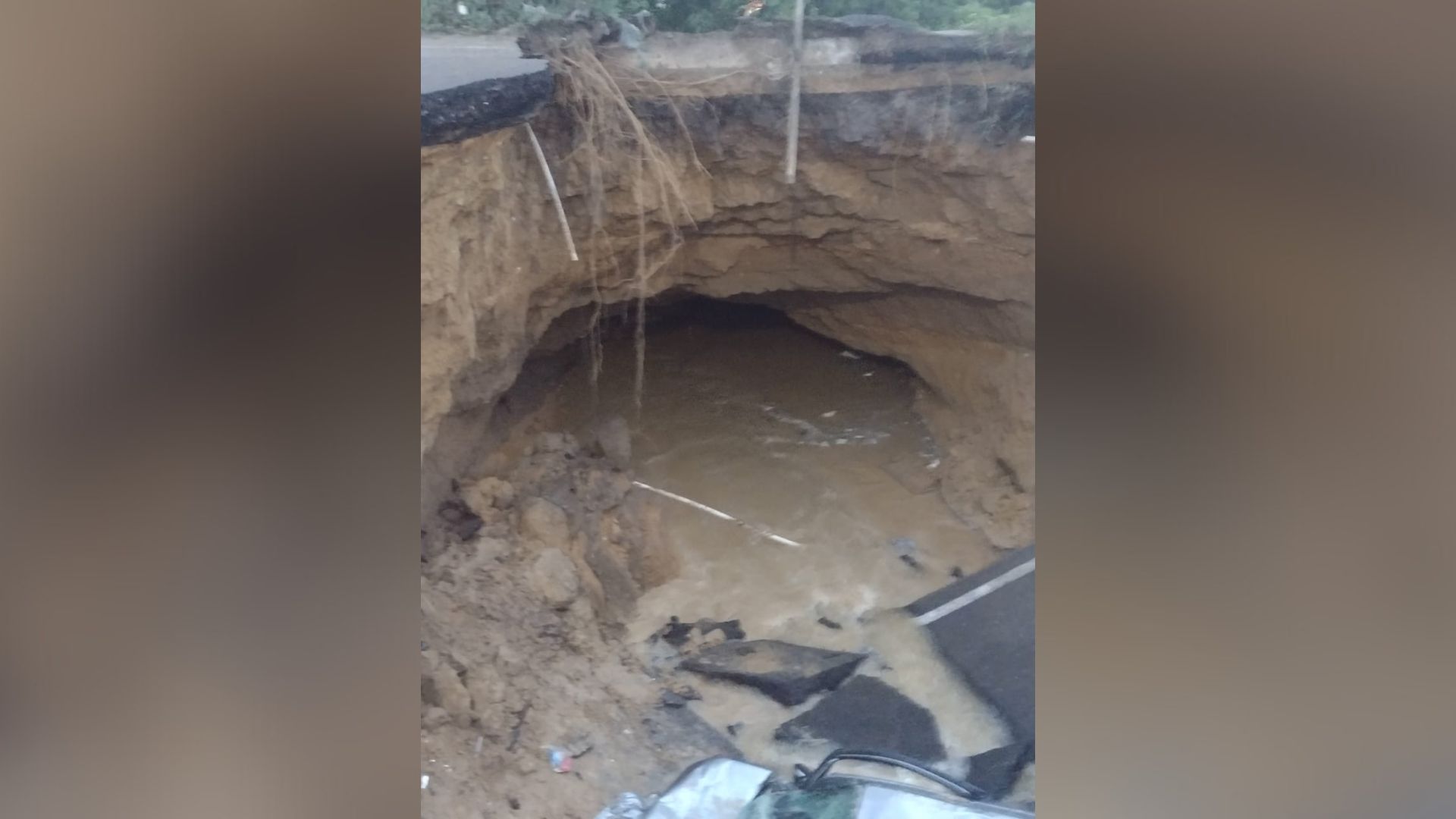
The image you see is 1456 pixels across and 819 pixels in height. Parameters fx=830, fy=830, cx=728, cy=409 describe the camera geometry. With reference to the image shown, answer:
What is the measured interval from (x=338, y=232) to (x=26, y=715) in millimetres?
387

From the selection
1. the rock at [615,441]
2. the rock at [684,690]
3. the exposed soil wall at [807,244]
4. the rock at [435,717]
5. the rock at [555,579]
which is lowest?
the rock at [684,690]

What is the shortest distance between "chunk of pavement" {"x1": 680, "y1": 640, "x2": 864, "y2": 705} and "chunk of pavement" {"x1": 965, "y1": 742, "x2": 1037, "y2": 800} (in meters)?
0.43

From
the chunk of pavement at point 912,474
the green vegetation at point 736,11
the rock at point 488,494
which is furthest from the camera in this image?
the chunk of pavement at point 912,474

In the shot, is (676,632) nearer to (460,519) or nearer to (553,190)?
(460,519)

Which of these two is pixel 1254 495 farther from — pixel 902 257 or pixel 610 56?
pixel 902 257

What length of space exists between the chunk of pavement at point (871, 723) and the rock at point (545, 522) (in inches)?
31.6

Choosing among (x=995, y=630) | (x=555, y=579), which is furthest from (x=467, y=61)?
(x=995, y=630)

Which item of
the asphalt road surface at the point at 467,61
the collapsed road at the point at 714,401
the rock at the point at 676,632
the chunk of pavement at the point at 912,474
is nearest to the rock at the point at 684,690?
the collapsed road at the point at 714,401

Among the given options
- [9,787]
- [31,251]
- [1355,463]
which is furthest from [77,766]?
[1355,463]

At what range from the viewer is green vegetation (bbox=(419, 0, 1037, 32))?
1.83m

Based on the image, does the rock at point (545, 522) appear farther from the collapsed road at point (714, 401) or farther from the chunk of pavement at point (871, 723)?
the chunk of pavement at point (871, 723)

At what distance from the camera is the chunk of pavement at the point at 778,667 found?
2328mm

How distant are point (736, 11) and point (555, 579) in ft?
5.15

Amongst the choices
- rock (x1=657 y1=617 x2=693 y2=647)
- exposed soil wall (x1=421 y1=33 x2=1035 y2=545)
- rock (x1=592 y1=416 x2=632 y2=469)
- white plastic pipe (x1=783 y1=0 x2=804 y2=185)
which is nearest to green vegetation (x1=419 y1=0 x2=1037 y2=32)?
white plastic pipe (x1=783 y1=0 x2=804 y2=185)
